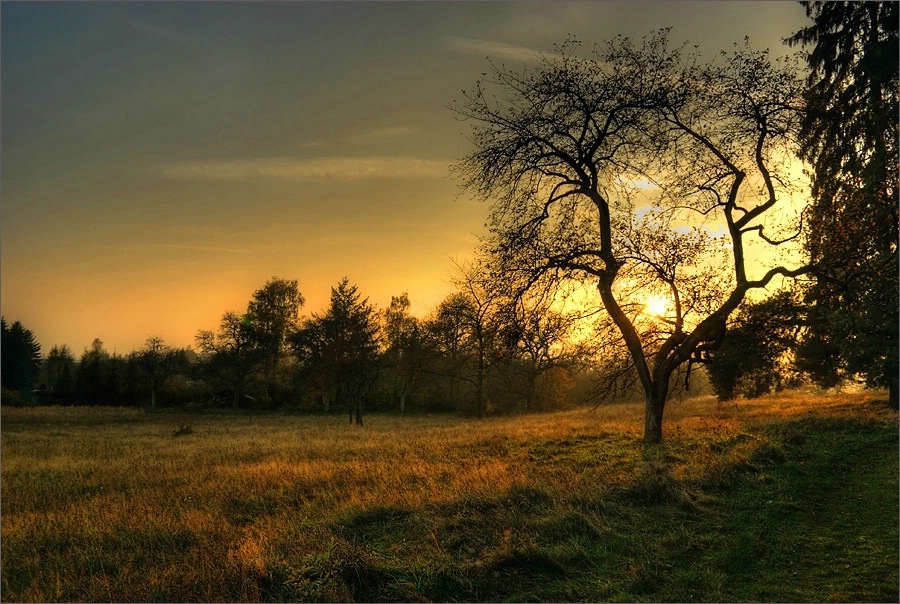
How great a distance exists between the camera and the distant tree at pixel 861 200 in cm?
1326

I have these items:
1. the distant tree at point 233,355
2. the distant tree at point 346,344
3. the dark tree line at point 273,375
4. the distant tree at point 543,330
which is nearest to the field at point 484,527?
the distant tree at point 543,330

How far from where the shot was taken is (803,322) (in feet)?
54.2

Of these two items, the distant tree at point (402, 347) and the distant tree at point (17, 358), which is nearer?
the distant tree at point (402, 347)

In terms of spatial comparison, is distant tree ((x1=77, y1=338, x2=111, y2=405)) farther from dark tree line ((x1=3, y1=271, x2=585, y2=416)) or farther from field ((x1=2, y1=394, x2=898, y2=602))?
field ((x1=2, y1=394, x2=898, y2=602))

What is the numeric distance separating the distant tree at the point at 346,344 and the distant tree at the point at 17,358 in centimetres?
4740

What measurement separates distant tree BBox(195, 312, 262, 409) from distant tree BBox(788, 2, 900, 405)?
2195 inches

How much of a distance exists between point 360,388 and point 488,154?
2660cm

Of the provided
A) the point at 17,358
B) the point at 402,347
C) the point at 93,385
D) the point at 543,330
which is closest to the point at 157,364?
the point at 93,385

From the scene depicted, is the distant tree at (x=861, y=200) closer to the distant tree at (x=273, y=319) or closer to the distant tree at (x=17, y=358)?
the distant tree at (x=273, y=319)

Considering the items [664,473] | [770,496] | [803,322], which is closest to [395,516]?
[664,473]

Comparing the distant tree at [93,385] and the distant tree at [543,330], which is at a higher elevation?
the distant tree at [543,330]

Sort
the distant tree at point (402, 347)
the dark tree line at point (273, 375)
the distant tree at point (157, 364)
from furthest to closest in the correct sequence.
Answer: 1. the distant tree at point (157, 364)
2. the dark tree line at point (273, 375)
3. the distant tree at point (402, 347)

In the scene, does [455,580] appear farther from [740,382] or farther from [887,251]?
[740,382]

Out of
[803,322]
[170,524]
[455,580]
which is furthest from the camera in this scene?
[803,322]
